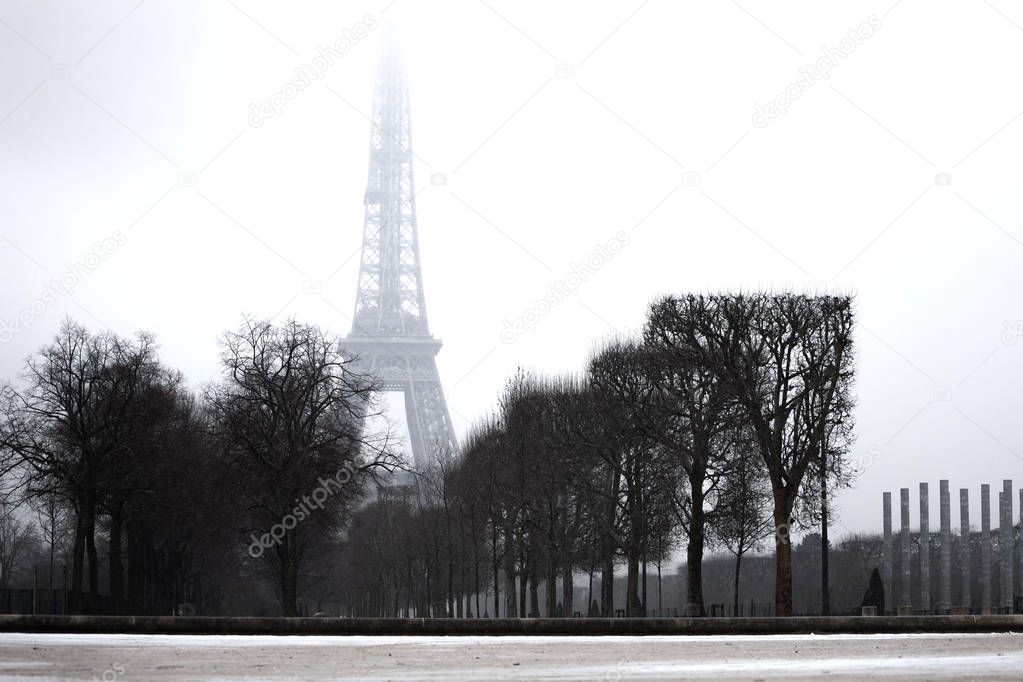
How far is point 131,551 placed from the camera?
198 feet

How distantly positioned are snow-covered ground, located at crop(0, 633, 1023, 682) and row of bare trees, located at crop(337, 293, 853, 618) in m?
20.8

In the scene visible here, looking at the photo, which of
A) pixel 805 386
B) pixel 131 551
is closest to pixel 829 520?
pixel 805 386

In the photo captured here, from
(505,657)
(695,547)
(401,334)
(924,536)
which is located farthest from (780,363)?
(401,334)

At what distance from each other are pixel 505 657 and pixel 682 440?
28442 millimetres

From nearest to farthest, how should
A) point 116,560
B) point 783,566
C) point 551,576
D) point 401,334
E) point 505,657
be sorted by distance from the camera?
point 505,657 → point 783,566 → point 116,560 → point 551,576 → point 401,334

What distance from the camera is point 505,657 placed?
2236 centimetres

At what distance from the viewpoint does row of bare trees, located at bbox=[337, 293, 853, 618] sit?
1930 inches

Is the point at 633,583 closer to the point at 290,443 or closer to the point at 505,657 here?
the point at 290,443

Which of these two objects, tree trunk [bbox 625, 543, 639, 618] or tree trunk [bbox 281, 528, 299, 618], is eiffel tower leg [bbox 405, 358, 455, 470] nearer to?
tree trunk [bbox 625, 543, 639, 618]

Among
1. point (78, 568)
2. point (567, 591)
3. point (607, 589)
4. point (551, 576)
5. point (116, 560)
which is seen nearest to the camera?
point (78, 568)

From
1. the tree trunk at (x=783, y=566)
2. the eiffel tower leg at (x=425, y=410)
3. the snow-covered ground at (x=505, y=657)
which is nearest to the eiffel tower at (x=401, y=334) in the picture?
the eiffel tower leg at (x=425, y=410)

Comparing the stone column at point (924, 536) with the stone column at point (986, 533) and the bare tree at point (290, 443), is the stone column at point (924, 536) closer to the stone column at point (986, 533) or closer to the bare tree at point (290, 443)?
the stone column at point (986, 533)

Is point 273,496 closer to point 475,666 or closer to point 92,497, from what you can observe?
point 92,497

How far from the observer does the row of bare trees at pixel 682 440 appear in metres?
49.0
